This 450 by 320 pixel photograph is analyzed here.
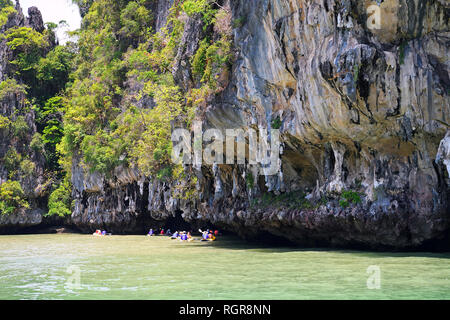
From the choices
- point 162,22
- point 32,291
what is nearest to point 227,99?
point 32,291

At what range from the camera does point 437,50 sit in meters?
Result: 12.4

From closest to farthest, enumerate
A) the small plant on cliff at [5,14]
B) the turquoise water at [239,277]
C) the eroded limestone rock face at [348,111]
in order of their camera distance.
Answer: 1. the turquoise water at [239,277]
2. the eroded limestone rock face at [348,111]
3. the small plant on cliff at [5,14]

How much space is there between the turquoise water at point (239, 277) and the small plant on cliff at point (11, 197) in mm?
21234

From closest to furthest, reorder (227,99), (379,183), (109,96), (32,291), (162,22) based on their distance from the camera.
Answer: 1. (32,291)
2. (379,183)
3. (227,99)
4. (162,22)
5. (109,96)

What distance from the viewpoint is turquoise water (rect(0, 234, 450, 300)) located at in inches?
341

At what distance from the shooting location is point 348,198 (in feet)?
49.6

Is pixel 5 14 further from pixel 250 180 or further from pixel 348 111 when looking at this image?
pixel 348 111

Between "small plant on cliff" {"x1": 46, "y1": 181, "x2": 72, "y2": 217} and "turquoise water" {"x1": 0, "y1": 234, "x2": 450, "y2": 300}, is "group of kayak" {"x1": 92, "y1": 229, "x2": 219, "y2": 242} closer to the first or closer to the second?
"small plant on cliff" {"x1": 46, "y1": 181, "x2": 72, "y2": 217}

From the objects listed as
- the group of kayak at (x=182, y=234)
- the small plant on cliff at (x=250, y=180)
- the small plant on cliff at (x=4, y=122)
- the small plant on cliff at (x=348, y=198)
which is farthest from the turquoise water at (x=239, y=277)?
the small plant on cliff at (x=4, y=122)

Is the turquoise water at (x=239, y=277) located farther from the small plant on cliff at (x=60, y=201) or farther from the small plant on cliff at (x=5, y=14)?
the small plant on cliff at (x=5, y=14)

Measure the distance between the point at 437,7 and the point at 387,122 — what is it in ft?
10.2

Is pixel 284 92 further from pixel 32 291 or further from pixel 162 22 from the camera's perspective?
pixel 162 22

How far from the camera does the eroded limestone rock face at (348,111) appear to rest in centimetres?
1259

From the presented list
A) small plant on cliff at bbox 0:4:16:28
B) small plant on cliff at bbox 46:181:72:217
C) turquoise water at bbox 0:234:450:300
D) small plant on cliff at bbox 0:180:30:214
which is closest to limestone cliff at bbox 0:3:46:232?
small plant on cliff at bbox 0:180:30:214
